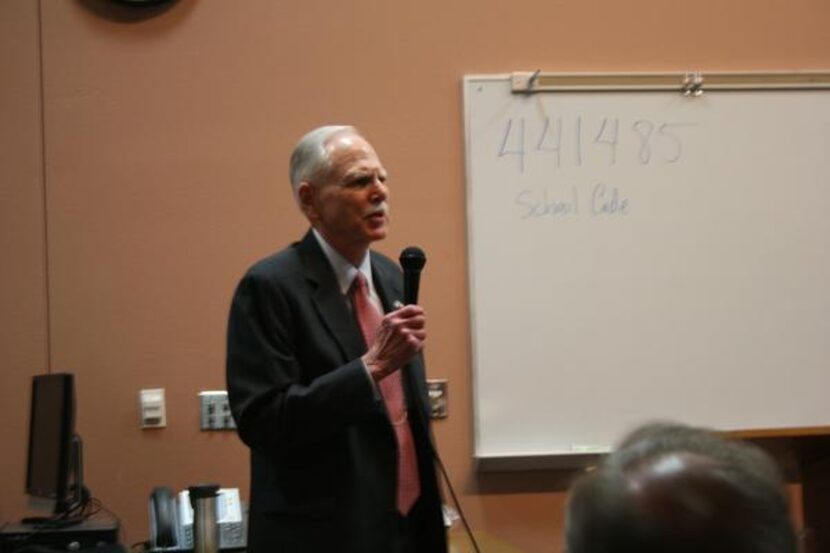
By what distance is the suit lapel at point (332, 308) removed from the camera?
1794 mm

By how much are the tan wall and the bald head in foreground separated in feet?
7.99

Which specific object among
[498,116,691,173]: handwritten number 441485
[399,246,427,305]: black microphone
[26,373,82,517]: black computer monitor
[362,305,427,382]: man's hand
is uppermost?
[498,116,691,173]: handwritten number 441485

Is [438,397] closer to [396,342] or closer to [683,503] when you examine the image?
[396,342]

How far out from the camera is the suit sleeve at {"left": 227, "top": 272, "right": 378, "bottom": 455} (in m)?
1.66

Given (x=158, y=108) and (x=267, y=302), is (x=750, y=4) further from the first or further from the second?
(x=267, y=302)

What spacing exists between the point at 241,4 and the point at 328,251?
1.52m

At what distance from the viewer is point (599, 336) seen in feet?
10.3

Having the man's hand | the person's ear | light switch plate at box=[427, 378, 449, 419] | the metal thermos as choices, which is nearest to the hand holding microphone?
the man's hand

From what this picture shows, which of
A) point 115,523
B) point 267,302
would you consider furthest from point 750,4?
point 115,523

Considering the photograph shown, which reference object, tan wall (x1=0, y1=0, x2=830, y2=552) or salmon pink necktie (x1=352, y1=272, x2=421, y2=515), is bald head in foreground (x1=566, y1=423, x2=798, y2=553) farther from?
tan wall (x1=0, y1=0, x2=830, y2=552)

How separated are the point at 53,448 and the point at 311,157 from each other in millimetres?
1190

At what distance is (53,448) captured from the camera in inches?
101

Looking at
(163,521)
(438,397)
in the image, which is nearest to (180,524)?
(163,521)

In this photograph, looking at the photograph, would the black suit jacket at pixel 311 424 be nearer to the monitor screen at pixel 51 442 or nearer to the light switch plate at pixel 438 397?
the monitor screen at pixel 51 442
